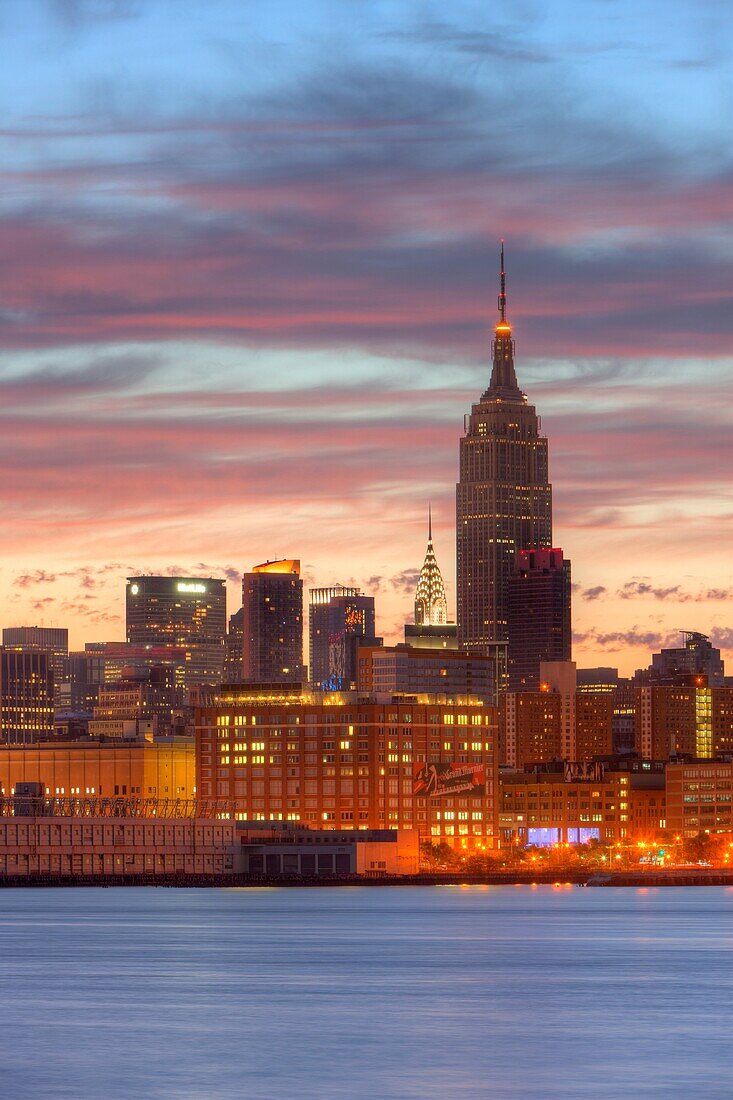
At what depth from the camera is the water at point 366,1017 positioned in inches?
3253

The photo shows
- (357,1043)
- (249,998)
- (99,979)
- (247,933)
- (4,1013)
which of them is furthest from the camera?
(247,933)

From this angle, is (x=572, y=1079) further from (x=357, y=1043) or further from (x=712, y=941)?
(x=712, y=941)

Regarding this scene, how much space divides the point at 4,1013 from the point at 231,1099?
103 ft

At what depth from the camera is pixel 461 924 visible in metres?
192

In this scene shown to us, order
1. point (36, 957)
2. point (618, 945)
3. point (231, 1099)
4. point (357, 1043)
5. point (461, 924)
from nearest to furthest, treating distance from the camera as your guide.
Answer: point (231, 1099) < point (357, 1043) < point (36, 957) < point (618, 945) < point (461, 924)

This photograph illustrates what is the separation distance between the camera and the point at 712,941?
170 metres

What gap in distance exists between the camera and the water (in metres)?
82.6

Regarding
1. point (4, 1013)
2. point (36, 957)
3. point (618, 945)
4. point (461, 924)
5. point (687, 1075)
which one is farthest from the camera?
point (461, 924)

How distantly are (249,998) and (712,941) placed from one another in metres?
62.6

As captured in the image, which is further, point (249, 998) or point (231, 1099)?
point (249, 998)

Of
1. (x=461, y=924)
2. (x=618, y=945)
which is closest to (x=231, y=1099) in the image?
(x=618, y=945)

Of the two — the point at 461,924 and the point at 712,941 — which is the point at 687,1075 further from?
the point at 461,924

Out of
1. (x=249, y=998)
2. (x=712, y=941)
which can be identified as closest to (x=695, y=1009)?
(x=249, y=998)

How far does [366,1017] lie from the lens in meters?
105
